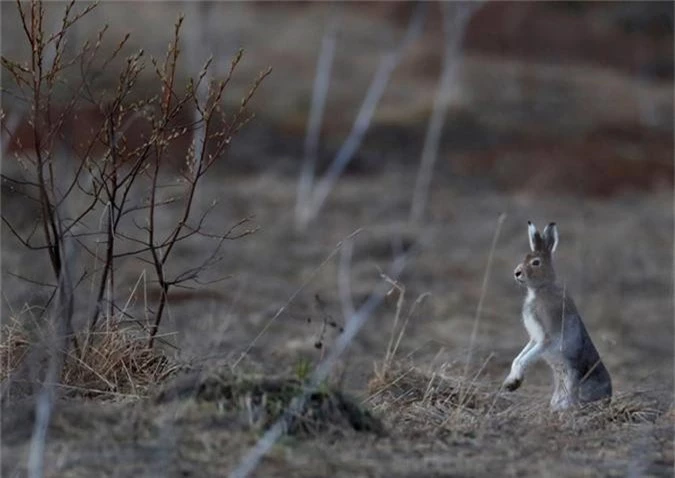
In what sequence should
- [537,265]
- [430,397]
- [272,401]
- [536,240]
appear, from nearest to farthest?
[272,401]
[430,397]
[537,265]
[536,240]

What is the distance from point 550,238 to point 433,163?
71.6 feet

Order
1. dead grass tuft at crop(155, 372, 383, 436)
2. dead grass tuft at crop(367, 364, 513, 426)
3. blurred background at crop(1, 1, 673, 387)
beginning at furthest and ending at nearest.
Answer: blurred background at crop(1, 1, 673, 387) → dead grass tuft at crop(367, 364, 513, 426) → dead grass tuft at crop(155, 372, 383, 436)

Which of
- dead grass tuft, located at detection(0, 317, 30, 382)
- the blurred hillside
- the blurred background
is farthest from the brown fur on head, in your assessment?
the blurred hillside

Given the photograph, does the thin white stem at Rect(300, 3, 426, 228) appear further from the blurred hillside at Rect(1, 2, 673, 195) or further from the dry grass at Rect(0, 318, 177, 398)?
the dry grass at Rect(0, 318, 177, 398)

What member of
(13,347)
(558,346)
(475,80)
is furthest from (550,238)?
(475,80)

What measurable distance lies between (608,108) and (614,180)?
8.15 metres

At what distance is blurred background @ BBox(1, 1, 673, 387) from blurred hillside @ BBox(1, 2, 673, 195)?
0.08 metres

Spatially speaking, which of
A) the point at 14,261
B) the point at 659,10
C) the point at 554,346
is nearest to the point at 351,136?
the point at 14,261

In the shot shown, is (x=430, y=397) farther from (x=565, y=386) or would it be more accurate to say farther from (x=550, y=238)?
(x=550, y=238)

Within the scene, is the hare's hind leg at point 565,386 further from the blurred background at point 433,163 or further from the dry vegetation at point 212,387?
the blurred background at point 433,163

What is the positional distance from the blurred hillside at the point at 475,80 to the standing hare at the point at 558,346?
16747 mm

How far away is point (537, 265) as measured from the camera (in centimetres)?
978

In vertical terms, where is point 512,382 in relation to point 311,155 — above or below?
below

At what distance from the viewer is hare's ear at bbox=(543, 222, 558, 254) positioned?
9945 millimetres
